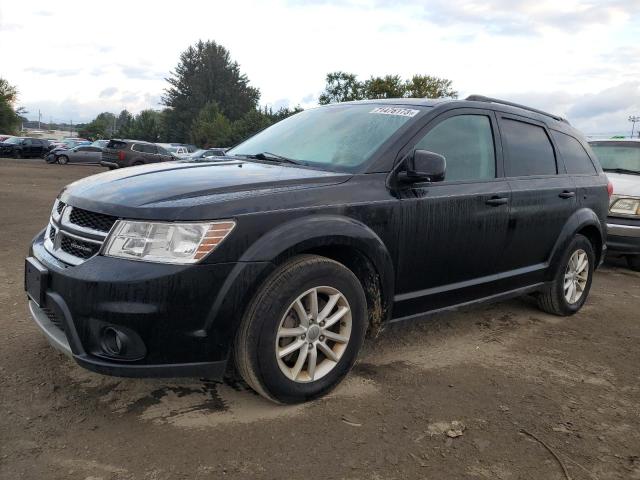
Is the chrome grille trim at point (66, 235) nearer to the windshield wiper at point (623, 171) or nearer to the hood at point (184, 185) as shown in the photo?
the hood at point (184, 185)

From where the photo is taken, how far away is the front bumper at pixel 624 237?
22.7ft

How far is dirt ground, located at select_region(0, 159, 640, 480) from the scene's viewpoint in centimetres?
250

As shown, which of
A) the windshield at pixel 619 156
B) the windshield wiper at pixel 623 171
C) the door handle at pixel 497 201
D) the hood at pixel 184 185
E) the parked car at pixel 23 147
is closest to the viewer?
the hood at pixel 184 185

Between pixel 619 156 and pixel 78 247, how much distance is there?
794 centimetres

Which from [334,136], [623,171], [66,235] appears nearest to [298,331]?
[66,235]

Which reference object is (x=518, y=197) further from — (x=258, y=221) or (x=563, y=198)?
(x=258, y=221)

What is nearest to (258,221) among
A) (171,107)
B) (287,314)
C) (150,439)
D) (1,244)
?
(287,314)

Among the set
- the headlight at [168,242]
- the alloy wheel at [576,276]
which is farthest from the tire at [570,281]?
the headlight at [168,242]

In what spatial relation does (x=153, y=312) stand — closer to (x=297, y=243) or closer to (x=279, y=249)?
(x=279, y=249)

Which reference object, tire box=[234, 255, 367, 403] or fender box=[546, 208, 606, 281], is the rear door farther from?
tire box=[234, 255, 367, 403]

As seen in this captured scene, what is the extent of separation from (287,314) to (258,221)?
0.53 metres

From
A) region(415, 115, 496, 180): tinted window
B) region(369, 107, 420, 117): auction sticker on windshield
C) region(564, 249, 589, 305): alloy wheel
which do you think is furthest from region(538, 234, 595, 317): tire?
region(369, 107, 420, 117): auction sticker on windshield

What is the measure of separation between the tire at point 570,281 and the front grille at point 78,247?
3.64 m

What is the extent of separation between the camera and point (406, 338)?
4211 millimetres
